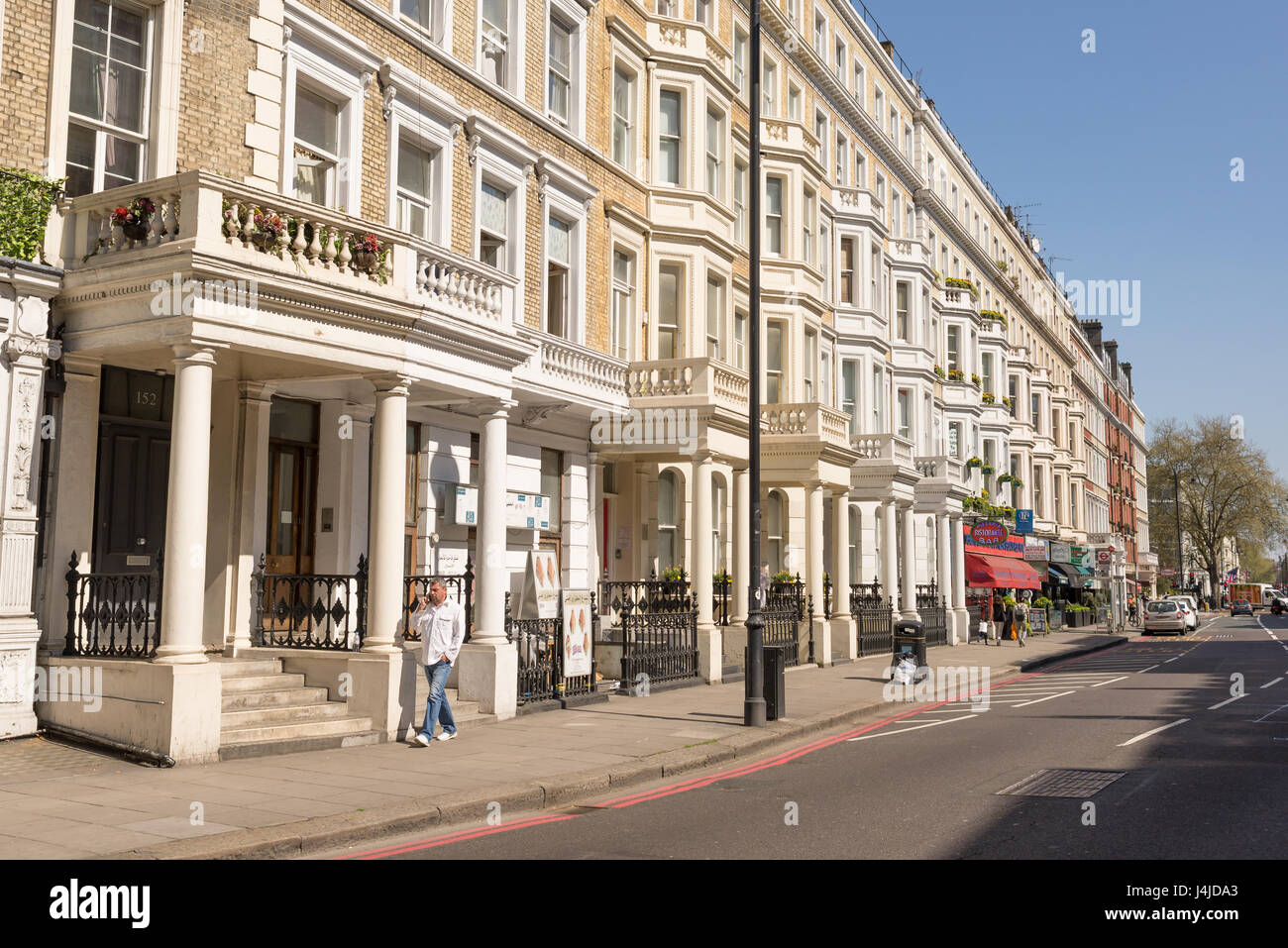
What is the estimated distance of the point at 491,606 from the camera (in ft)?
49.7

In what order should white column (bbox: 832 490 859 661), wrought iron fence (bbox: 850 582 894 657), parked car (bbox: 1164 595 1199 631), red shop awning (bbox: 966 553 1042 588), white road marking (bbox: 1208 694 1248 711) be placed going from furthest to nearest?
parked car (bbox: 1164 595 1199 631) < red shop awning (bbox: 966 553 1042 588) < wrought iron fence (bbox: 850 582 894 657) < white column (bbox: 832 490 859 661) < white road marking (bbox: 1208 694 1248 711)

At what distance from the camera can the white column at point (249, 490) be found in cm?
1413

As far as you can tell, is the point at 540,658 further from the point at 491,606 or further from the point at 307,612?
the point at 307,612

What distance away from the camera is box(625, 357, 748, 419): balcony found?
68.0ft

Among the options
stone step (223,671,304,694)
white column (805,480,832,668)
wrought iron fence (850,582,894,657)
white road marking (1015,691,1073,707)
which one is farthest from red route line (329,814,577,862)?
wrought iron fence (850,582,894,657)

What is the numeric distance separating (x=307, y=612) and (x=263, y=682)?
4.84ft

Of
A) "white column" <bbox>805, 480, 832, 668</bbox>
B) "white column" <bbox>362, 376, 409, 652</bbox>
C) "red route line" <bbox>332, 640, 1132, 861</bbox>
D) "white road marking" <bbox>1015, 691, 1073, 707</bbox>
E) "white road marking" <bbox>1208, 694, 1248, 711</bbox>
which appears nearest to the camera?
"red route line" <bbox>332, 640, 1132, 861</bbox>

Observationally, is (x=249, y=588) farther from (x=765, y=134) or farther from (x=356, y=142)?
(x=765, y=134)

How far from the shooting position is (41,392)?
38.7 feet

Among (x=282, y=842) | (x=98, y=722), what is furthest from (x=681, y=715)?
(x=282, y=842)

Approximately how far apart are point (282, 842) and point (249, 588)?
692cm

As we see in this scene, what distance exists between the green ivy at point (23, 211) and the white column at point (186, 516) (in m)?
2.07

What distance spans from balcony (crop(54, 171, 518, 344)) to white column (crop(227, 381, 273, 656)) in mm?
2377

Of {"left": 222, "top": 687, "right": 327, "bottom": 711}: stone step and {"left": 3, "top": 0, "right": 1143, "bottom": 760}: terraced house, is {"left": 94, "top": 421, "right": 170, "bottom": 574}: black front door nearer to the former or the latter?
{"left": 3, "top": 0, "right": 1143, "bottom": 760}: terraced house
